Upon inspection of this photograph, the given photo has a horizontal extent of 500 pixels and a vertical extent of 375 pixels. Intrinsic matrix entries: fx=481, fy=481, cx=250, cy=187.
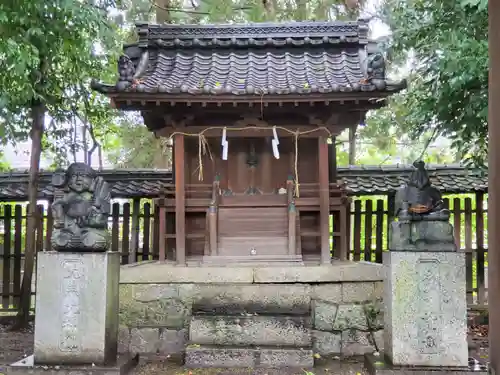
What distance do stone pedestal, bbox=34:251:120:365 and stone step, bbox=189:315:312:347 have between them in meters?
1.24

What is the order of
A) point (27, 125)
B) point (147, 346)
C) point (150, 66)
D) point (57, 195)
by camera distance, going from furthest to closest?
point (27, 125)
point (150, 66)
point (147, 346)
point (57, 195)

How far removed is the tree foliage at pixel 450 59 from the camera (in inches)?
216

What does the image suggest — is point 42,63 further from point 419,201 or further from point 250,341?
point 419,201

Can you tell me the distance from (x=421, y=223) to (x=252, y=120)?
310cm

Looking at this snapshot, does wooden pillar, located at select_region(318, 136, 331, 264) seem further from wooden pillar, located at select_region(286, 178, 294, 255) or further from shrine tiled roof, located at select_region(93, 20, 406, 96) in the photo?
shrine tiled roof, located at select_region(93, 20, 406, 96)

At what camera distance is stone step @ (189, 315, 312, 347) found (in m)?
6.36

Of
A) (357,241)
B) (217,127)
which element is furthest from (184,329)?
(357,241)

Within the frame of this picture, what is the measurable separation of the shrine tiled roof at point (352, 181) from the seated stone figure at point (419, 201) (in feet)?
9.99

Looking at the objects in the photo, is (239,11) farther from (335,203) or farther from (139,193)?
(335,203)

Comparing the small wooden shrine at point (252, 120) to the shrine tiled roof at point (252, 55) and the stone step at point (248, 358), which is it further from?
the stone step at point (248, 358)

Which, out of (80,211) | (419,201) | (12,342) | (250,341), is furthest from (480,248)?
(12,342)

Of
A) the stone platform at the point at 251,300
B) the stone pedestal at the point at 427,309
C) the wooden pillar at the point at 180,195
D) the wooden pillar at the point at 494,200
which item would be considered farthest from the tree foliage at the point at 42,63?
the stone pedestal at the point at 427,309

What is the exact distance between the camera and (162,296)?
7020 millimetres

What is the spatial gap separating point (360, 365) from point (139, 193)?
17.1 ft
